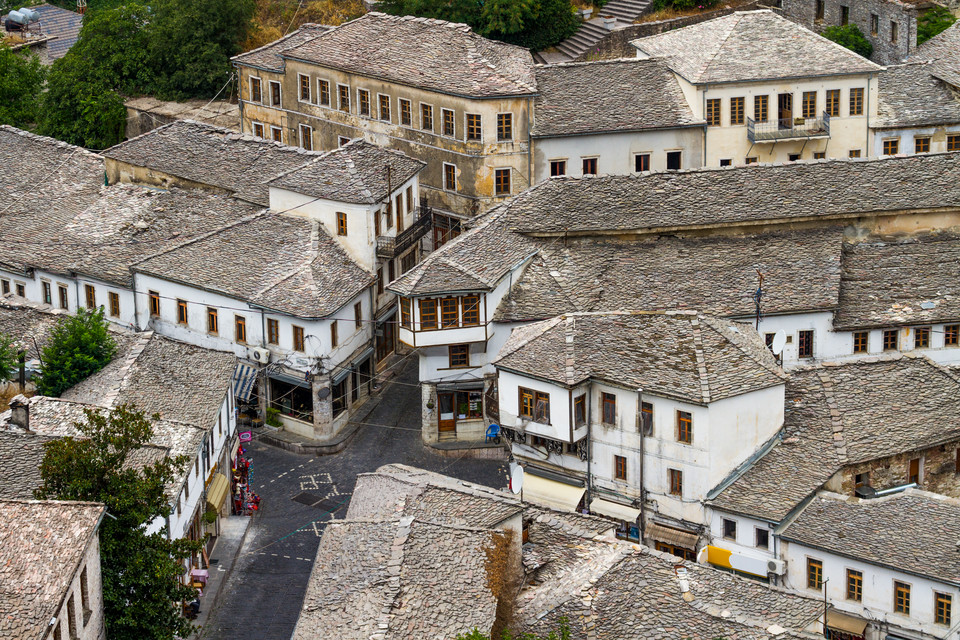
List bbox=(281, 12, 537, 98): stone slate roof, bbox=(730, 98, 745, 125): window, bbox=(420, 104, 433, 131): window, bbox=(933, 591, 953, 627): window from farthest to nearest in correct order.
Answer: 1. bbox=(420, 104, 433, 131): window
2. bbox=(730, 98, 745, 125): window
3. bbox=(281, 12, 537, 98): stone slate roof
4. bbox=(933, 591, 953, 627): window

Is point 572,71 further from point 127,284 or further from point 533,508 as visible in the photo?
point 533,508

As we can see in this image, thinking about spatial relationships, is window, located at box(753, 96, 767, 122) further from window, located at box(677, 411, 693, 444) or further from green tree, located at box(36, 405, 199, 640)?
green tree, located at box(36, 405, 199, 640)

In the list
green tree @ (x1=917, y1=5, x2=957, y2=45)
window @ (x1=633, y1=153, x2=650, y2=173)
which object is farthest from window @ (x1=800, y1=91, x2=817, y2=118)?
green tree @ (x1=917, y1=5, x2=957, y2=45)

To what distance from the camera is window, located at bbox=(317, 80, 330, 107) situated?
315ft

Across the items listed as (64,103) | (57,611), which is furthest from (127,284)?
(57,611)

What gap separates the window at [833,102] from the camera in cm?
9269

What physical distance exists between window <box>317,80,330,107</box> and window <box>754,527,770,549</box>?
36.9 metres

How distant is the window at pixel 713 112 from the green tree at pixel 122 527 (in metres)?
38.9

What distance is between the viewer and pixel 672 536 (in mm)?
72188

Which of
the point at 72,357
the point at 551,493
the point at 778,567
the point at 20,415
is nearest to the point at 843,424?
the point at 778,567

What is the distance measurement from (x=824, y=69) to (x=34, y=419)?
139 feet

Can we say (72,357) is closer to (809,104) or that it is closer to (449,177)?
(449,177)

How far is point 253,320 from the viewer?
82750 millimetres

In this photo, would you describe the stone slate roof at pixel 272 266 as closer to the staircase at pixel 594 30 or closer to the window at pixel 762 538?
the window at pixel 762 538
